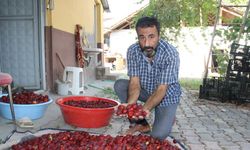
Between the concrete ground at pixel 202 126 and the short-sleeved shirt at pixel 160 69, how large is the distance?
0.60m

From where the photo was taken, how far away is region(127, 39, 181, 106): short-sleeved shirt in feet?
8.94

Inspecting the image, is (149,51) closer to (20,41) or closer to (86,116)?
(86,116)

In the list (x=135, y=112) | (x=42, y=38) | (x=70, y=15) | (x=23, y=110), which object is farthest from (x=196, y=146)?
(x=70, y=15)

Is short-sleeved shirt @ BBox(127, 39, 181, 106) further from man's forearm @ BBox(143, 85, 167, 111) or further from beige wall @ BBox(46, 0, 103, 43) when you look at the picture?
beige wall @ BBox(46, 0, 103, 43)

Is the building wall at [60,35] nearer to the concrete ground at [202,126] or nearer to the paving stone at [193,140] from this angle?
the concrete ground at [202,126]

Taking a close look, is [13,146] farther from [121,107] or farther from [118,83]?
[118,83]

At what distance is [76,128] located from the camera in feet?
11.3

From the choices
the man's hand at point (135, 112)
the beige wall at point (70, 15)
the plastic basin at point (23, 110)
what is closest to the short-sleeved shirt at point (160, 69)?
the man's hand at point (135, 112)

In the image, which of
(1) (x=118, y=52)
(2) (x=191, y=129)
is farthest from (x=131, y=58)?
(1) (x=118, y=52)

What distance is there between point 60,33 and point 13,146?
155 inches

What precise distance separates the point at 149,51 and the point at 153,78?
41cm

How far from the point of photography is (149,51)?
8.98ft

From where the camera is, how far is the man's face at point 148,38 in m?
2.56

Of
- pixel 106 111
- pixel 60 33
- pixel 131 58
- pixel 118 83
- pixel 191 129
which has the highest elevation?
pixel 60 33
